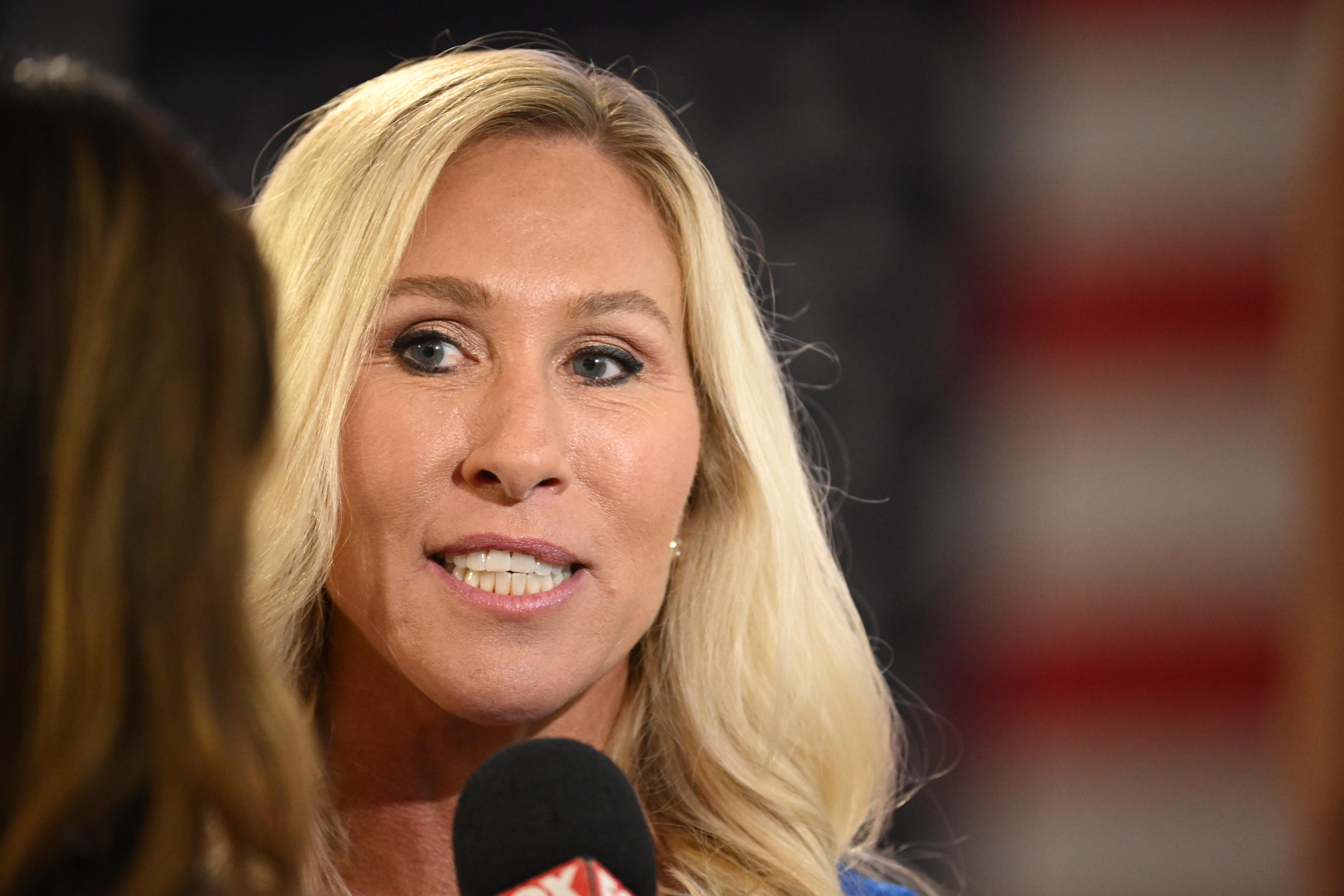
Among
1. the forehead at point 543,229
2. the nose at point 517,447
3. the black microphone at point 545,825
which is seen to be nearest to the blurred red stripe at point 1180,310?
the forehead at point 543,229

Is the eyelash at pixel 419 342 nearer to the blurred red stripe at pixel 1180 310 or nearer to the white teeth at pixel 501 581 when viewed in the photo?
the white teeth at pixel 501 581

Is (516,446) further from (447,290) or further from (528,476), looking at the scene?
(447,290)

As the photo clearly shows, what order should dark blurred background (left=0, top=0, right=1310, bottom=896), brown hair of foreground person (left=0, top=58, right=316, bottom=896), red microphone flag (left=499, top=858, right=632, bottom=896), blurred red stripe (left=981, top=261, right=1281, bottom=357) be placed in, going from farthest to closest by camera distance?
blurred red stripe (left=981, top=261, right=1281, bottom=357), dark blurred background (left=0, top=0, right=1310, bottom=896), red microphone flag (left=499, top=858, right=632, bottom=896), brown hair of foreground person (left=0, top=58, right=316, bottom=896)

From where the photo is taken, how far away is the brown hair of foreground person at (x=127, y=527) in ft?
2.04

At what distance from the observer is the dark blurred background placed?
2529 millimetres

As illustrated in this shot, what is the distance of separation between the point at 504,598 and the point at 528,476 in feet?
0.35

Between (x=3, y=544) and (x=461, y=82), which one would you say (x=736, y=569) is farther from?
(x=3, y=544)

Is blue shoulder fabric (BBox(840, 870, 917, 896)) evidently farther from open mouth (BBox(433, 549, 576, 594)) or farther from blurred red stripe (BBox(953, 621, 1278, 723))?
blurred red stripe (BBox(953, 621, 1278, 723))

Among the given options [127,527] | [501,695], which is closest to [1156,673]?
[501,695]

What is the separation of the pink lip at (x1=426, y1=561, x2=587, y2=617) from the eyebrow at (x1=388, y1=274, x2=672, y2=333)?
0.22m

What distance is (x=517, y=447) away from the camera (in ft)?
3.86

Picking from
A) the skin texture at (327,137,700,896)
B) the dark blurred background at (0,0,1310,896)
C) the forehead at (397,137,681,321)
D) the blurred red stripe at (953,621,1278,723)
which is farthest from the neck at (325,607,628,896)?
the blurred red stripe at (953,621,1278,723)

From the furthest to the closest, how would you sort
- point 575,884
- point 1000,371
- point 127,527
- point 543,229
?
point 1000,371, point 543,229, point 575,884, point 127,527

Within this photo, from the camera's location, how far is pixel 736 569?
1.49m
